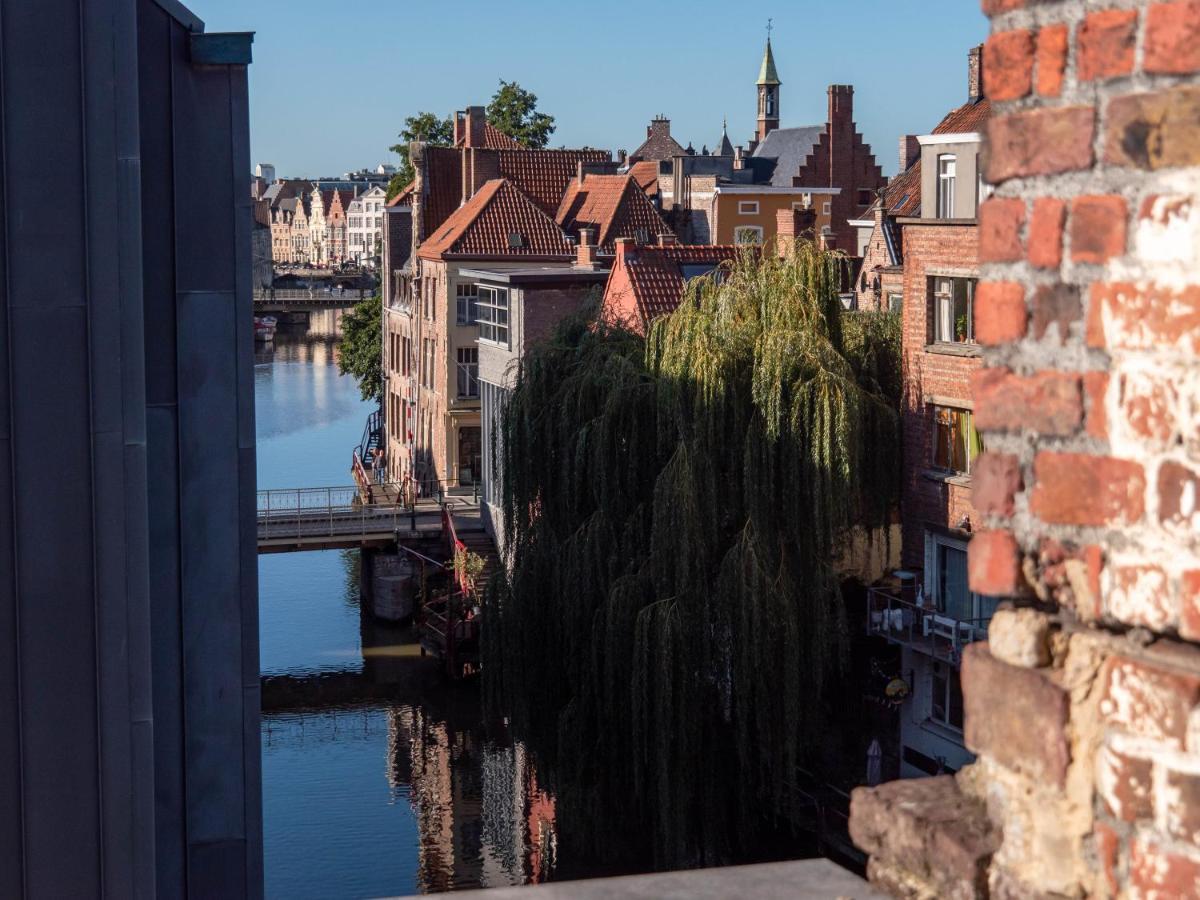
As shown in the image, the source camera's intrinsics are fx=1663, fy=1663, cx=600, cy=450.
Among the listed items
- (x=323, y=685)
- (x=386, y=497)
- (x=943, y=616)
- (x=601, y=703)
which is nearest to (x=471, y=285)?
(x=386, y=497)

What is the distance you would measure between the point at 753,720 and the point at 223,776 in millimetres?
9184

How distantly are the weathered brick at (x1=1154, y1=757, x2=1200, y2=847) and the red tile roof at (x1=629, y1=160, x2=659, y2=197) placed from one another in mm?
59223

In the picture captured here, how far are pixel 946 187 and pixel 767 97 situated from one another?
2624 inches

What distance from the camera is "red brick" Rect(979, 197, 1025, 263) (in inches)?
88.6

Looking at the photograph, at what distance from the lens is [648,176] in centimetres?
6350

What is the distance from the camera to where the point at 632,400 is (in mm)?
21297

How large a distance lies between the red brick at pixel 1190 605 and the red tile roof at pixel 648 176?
59.2 metres

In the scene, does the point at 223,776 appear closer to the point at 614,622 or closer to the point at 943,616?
the point at 614,622

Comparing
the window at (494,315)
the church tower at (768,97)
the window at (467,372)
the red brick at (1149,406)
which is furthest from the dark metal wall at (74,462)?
the church tower at (768,97)

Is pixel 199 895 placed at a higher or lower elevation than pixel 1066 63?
lower

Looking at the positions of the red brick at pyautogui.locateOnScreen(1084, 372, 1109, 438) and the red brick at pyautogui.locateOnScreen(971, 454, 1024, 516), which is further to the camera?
the red brick at pyautogui.locateOnScreen(971, 454, 1024, 516)

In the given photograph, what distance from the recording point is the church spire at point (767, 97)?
88250 millimetres

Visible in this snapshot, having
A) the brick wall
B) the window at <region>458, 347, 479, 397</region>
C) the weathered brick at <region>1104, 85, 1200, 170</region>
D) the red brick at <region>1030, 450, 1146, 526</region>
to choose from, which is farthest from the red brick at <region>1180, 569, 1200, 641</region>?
the window at <region>458, 347, 479, 397</region>

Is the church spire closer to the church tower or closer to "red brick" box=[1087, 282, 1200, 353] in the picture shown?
the church tower
